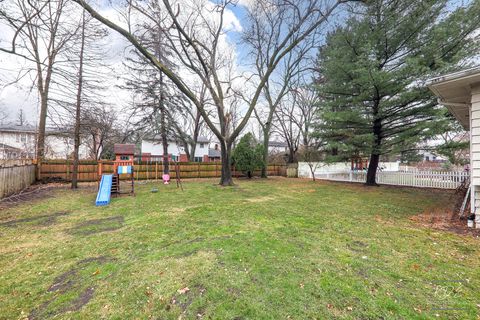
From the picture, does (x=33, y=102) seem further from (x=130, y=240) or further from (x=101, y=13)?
(x=130, y=240)

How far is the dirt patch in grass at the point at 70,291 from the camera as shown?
1.94 m

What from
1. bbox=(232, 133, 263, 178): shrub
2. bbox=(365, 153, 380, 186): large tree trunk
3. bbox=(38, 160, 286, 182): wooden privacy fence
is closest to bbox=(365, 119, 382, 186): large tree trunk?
bbox=(365, 153, 380, 186): large tree trunk

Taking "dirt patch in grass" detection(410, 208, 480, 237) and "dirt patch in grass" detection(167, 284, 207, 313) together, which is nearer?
"dirt patch in grass" detection(167, 284, 207, 313)

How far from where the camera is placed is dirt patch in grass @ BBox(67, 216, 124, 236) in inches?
163

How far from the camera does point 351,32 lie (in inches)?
390

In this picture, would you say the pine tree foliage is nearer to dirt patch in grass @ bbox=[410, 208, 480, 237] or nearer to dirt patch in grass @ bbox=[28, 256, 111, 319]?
dirt patch in grass @ bbox=[410, 208, 480, 237]

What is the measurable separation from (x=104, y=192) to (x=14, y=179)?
12.5 feet

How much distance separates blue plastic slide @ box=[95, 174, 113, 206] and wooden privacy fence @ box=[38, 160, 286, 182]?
90.2 inches

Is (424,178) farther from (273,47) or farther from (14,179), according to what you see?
(14,179)

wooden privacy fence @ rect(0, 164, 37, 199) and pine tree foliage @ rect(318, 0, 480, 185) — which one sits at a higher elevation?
pine tree foliage @ rect(318, 0, 480, 185)

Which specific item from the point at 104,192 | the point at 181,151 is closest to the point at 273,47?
the point at 104,192

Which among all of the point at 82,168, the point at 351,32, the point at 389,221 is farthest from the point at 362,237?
the point at 82,168

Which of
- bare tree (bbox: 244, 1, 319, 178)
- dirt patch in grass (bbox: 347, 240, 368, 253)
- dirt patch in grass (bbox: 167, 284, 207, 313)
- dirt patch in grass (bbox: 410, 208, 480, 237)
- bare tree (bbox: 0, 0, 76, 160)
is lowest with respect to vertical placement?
dirt patch in grass (bbox: 167, 284, 207, 313)

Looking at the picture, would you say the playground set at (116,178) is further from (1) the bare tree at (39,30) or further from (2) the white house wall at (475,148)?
(2) the white house wall at (475,148)
